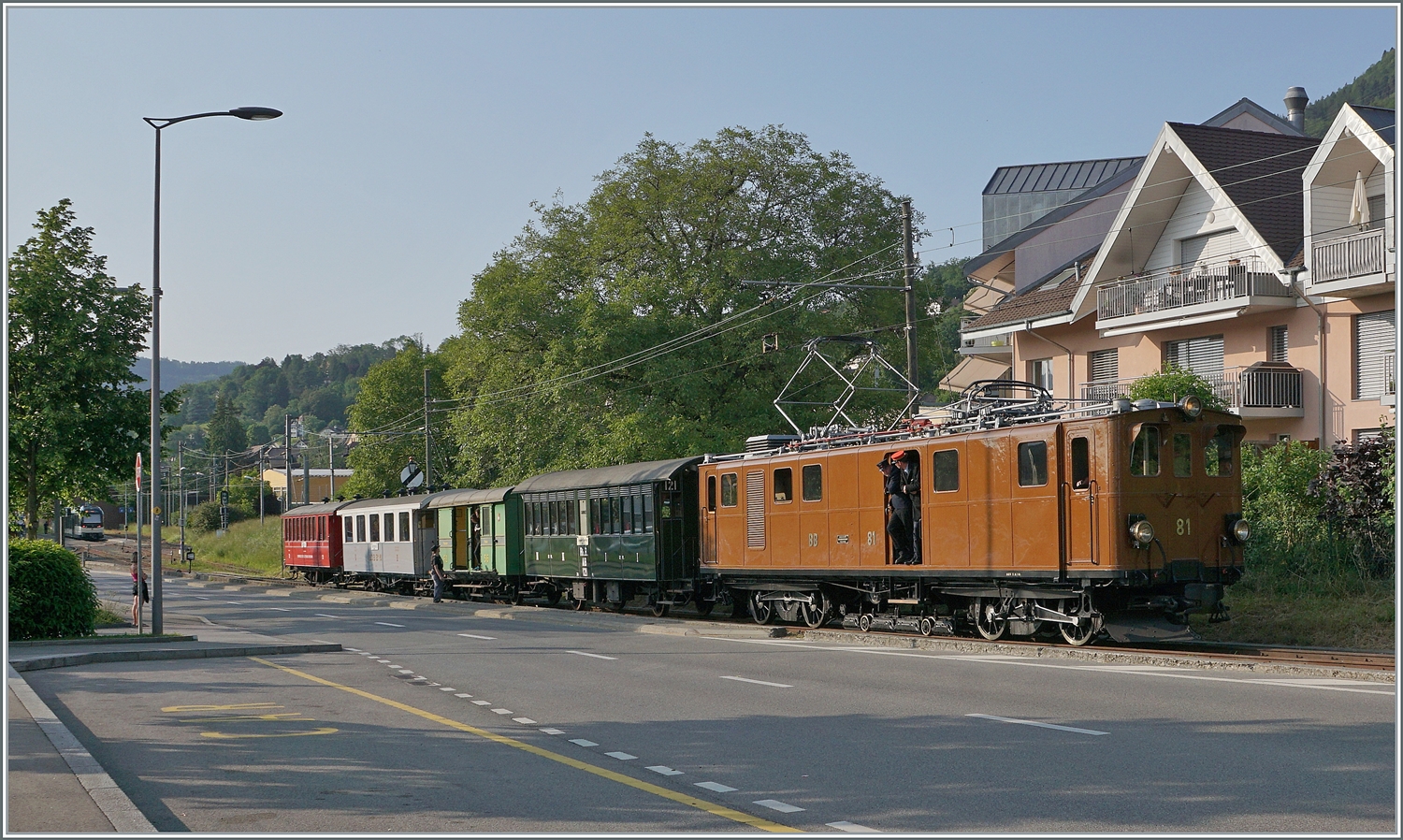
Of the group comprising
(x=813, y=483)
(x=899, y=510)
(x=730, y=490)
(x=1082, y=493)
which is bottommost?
(x=899, y=510)

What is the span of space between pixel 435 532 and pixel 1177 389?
23447 millimetres

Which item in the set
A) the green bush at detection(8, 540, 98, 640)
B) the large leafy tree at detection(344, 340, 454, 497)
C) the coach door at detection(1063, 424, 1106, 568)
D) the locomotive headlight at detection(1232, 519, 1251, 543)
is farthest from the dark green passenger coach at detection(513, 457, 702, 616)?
the large leafy tree at detection(344, 340, 454, 497)

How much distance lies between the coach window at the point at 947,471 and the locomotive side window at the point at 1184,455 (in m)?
3.21

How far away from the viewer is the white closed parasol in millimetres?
29531

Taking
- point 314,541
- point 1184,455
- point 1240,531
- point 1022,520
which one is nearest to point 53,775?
point 1022,520

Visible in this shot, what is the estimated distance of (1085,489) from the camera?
18656mm

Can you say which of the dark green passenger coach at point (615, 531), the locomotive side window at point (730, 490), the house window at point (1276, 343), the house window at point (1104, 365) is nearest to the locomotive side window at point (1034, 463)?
the locomotive side window at point (730, 490)

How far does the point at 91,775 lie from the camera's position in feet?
32.5

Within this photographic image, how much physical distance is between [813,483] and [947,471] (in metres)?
3.79

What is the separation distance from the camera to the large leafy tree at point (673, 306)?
44312mm

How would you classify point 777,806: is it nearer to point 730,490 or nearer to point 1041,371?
point 730,490

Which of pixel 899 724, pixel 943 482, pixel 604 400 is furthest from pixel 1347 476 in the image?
pixel 604 400

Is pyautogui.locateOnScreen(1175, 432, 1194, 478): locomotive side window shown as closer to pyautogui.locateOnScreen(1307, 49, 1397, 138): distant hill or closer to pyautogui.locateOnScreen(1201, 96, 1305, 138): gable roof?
pyautogui.locateOnScreen(1201, 96, 1305, 138): gable roof

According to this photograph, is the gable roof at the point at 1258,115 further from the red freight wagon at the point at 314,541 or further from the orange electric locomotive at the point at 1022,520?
the red freight wagon at the point at 314,541
